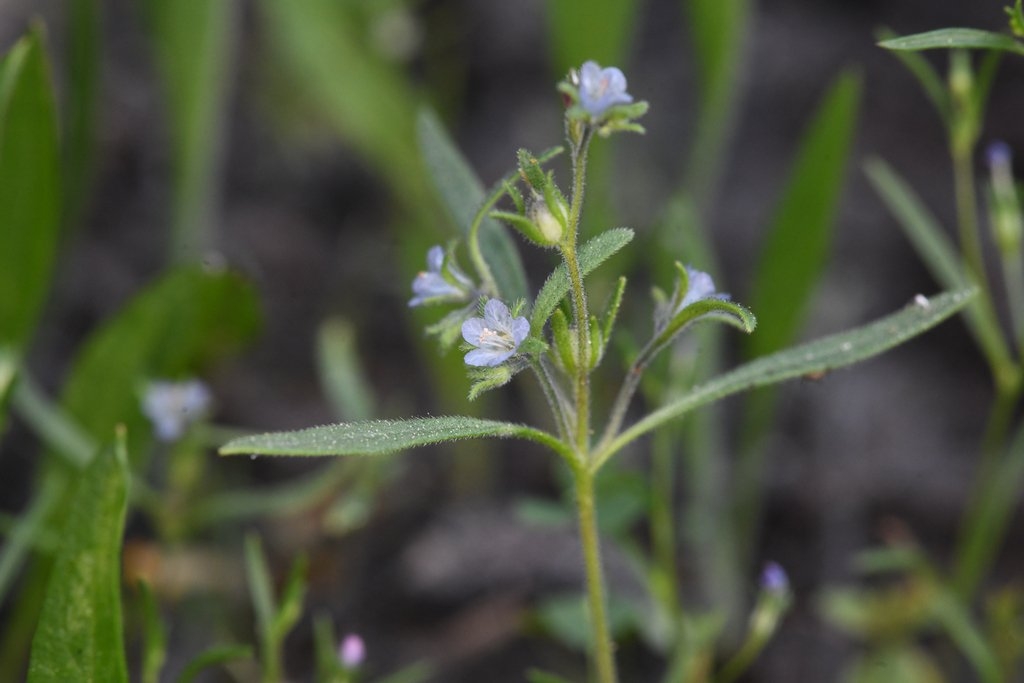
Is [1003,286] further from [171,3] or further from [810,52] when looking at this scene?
[171,3]

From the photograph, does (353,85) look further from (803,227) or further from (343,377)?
(803,227)

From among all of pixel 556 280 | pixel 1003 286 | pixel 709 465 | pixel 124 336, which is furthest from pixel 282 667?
pixel 1003 286

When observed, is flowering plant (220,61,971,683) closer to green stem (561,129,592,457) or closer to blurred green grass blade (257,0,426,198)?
green stem (561,129,592,457)

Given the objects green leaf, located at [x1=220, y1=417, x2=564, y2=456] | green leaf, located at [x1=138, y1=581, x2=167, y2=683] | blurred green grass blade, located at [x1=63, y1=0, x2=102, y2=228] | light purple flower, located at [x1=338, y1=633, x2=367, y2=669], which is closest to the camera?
green leaf, located at [x1=220, y1=417, x2=564, y2=456]

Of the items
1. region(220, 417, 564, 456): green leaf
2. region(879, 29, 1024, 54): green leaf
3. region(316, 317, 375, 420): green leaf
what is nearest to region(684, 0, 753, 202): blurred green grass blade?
region(316, 317, 375, 420): green leaf

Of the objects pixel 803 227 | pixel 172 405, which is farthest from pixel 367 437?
pixel 803 227
